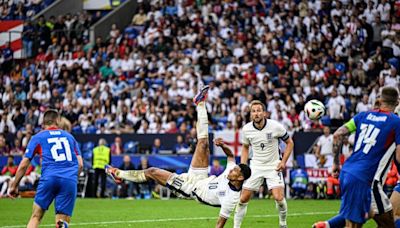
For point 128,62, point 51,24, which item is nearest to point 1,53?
point 51,24

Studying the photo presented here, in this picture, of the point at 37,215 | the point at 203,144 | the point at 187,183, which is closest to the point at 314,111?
the point at 203,144

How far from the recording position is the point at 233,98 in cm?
3206

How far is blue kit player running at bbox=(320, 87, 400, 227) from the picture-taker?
11156 millimetres

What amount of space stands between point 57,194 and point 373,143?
5223mm

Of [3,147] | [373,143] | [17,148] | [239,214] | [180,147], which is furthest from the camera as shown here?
[3,147]

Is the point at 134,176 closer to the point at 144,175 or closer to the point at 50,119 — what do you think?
the point at 144,175

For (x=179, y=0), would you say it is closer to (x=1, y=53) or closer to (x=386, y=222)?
(x=1, y=53)

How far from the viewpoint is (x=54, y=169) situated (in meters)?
13.5

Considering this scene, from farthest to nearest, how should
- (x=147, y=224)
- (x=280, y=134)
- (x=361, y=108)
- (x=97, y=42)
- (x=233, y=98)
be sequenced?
(x=97, y=42) → (x=233, y=98) → (x=361, y=108) → (x=147, y=224) → (x=280, y=134)

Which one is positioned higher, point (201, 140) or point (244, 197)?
point (201, 140)

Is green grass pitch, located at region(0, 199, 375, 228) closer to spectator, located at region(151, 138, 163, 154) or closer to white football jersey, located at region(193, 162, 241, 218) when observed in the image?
spectator, located at region(151, 138, 163, 154)

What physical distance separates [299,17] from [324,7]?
1.12m

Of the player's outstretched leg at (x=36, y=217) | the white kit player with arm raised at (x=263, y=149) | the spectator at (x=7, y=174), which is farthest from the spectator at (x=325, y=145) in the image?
the player's outstretched leg at (x=36, y=217)

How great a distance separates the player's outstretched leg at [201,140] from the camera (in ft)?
50.1
